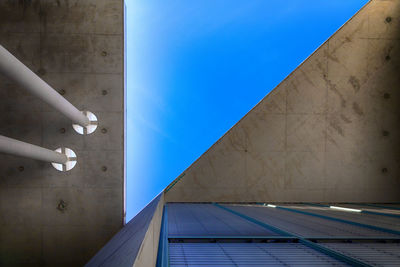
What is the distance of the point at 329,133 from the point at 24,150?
11.6m

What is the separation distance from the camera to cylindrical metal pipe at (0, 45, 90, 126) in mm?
6199

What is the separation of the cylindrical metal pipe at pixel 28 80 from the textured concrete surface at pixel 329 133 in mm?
5727

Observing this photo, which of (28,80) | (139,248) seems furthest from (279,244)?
(28,80)

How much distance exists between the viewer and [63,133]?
12.2m

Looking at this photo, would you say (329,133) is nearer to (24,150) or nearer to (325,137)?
(325,137)

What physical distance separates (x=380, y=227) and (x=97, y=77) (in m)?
11.0

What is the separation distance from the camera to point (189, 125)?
2283 centimetres

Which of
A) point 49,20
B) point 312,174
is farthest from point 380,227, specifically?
point 49,20

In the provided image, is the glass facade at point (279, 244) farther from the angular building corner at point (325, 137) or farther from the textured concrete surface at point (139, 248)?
the angular building corner at point (325, 137)

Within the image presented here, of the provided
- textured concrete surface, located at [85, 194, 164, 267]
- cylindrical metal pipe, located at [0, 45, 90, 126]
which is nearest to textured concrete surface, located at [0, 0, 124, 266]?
cylindrical metal pipe, located at [0, 45, 90, 126]

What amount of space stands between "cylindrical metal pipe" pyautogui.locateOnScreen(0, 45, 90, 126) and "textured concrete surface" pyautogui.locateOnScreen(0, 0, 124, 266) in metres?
2.04

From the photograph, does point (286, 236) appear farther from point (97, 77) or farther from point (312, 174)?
point (97, 77)

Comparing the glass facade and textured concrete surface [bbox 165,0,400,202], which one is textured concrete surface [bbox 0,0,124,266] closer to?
textured concrete surface [bbox 165,0,400,202]

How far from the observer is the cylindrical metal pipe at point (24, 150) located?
7.44 meters
